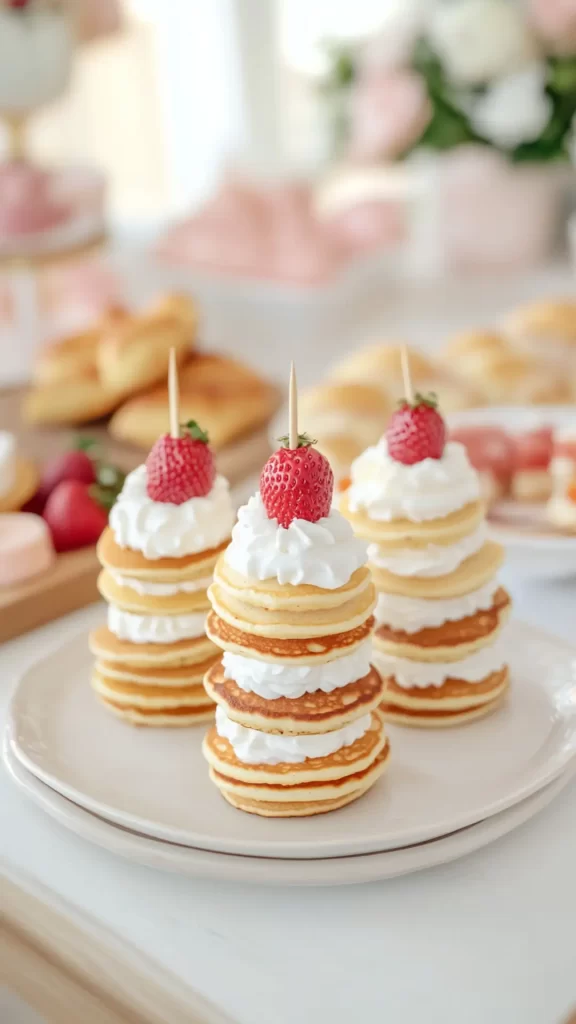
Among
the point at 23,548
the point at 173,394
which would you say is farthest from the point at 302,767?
the point at 23,548

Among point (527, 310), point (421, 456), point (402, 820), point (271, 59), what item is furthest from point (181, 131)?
point (402, 820)

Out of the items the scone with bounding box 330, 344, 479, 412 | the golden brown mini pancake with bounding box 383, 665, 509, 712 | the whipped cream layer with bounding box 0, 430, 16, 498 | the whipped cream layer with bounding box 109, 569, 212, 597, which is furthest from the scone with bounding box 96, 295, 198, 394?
the golden brown mini pancake with bounding box 383, 665, 509, 712

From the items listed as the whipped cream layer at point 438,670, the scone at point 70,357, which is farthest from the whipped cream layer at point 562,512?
the scone at point 70,357

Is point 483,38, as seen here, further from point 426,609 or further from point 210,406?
point 426,609

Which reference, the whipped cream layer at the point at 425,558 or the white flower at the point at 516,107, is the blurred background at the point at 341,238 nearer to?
the white flower at the point at 516,107

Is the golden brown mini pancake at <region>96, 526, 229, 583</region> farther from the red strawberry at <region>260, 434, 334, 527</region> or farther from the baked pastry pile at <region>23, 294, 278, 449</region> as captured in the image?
the baked pastry pile at <region>23, 294, 278, 449</region>

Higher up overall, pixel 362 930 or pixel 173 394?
pixel 173 394
